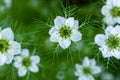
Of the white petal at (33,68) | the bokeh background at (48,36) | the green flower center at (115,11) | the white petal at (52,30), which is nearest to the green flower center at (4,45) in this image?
the bokeh background at (48,36)

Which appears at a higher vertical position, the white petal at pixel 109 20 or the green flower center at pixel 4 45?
the white petal at pixel 109 20

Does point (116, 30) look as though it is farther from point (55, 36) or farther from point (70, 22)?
point (55, 36)

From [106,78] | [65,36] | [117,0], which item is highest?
[117,0]

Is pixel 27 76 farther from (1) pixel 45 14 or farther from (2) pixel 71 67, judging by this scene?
(1) pixel 45 14

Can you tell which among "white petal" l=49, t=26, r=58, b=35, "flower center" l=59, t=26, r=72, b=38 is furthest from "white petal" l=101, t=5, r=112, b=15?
"white petal" l=49, t=26, r=58, b=35

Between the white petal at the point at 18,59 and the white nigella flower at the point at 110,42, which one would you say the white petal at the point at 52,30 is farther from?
the white petal at the point at 18,59

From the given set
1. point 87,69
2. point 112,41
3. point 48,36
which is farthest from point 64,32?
point 48,36

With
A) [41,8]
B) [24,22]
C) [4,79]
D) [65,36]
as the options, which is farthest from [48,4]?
[65,36]
